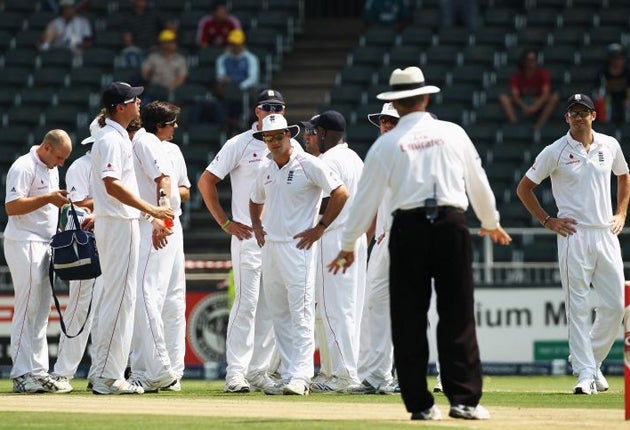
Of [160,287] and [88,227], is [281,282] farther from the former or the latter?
[88,227]

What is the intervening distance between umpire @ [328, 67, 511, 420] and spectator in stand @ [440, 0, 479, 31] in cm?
1630

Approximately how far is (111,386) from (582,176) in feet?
14.8

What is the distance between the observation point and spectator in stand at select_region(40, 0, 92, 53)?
27.9 m

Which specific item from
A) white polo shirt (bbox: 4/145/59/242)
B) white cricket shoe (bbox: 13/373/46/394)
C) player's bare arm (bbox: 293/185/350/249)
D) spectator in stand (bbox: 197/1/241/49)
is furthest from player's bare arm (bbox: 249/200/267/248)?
spectator in stand (bbox: 197/1/241/49)

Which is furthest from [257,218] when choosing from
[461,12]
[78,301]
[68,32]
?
[68,32]

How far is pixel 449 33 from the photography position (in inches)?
1030

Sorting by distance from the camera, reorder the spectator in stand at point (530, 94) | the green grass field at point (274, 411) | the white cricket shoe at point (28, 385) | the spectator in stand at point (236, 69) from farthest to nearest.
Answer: the spectator in stand at point (236, 69), the spectator in stand at point (530, 94), the white cricket shoe at point (28, 385), the green grass field at point (274, 411)

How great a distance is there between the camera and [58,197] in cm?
1342

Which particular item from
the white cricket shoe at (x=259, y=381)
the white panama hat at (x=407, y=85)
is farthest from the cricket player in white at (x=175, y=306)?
the white panama hat at (x=407, y=85)

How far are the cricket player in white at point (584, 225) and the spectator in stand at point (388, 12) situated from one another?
13.7 meters

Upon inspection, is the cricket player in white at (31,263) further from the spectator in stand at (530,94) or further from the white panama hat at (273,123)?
the spectator in stand at (530,94)

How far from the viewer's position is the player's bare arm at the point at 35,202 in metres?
13.4

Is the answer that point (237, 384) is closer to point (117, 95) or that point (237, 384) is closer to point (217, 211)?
point (217, 211)

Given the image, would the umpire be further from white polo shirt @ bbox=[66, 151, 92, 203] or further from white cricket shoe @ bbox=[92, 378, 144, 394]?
white polo shirt @ bbox=[66, 151, 92, 203]
